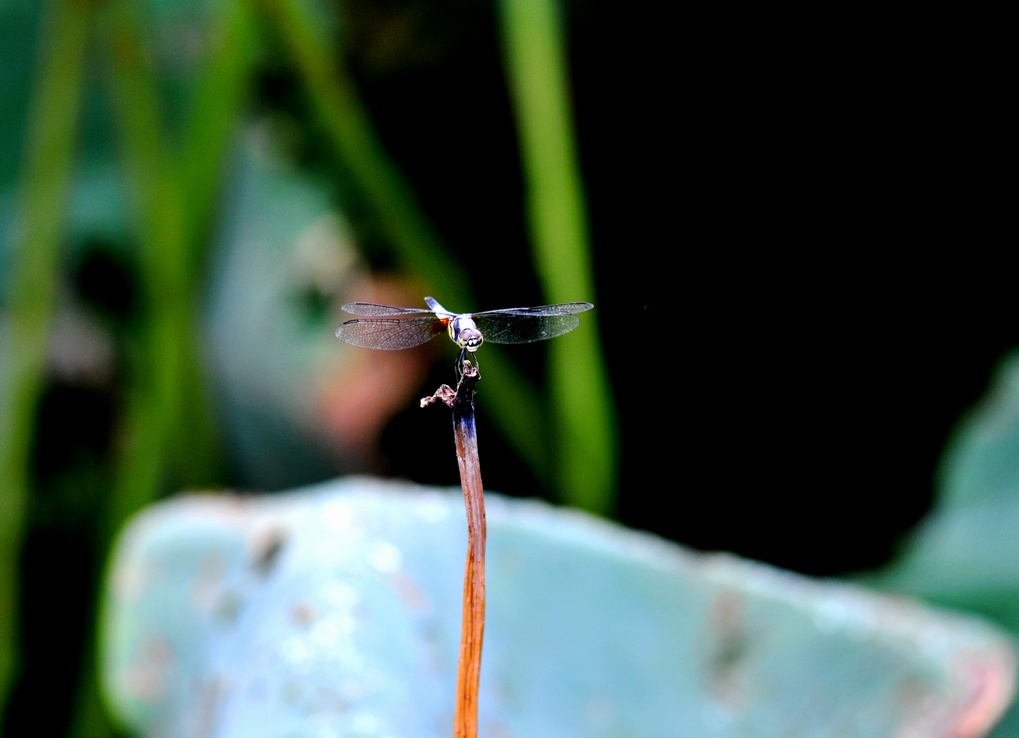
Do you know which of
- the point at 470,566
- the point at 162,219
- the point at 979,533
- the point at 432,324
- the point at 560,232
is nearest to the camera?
the point at 470,566

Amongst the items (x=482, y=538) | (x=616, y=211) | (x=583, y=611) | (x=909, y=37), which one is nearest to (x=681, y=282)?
(x=616, y=211)

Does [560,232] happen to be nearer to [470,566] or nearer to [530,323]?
[530,323]

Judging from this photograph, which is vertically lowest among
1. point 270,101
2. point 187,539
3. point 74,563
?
point 74,563

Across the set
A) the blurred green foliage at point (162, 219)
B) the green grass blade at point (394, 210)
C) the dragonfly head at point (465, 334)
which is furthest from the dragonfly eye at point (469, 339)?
the green grass blade at point (394, 210)

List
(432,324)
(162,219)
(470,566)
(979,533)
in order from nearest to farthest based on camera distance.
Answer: (470,566)
(432,324)
(979,533)
(162,219)

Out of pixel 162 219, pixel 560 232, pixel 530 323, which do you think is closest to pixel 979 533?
pixel 560 232

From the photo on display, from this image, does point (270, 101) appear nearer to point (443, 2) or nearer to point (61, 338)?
point (443, 2)
